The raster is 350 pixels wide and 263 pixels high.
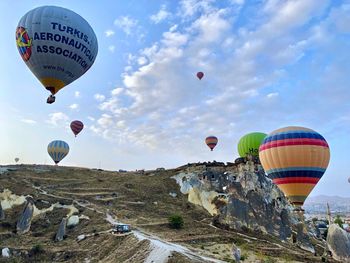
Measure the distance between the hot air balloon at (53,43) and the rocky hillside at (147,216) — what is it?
66.5 feet

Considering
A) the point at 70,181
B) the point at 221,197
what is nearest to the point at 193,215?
the point at 221,197

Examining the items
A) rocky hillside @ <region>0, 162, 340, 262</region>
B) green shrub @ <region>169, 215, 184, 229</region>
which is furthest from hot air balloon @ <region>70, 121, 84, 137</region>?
green shrub @ <region>169, 215, 184, 229</region>

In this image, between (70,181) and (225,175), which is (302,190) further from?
(70,181)

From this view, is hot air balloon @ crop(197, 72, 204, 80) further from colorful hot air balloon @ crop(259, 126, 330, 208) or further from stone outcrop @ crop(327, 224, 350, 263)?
stone outcrop @ crop(327, 224, 350, 263)

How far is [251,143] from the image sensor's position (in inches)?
2906

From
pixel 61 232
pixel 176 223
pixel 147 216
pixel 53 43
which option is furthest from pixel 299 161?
pixel 61 232

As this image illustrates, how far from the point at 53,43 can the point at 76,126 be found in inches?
2075

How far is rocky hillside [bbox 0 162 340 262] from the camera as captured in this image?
3819cm

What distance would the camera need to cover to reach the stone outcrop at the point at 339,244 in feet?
150

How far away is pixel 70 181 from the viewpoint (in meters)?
78.4

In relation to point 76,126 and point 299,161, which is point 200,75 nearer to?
point 76,126

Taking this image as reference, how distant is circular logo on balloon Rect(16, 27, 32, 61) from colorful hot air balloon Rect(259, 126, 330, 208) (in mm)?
28683

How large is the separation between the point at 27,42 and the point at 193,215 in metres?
39.6

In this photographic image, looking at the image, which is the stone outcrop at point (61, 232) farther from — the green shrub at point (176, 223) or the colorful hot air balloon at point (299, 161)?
the colorful hot air balloon at point (299, 161)
